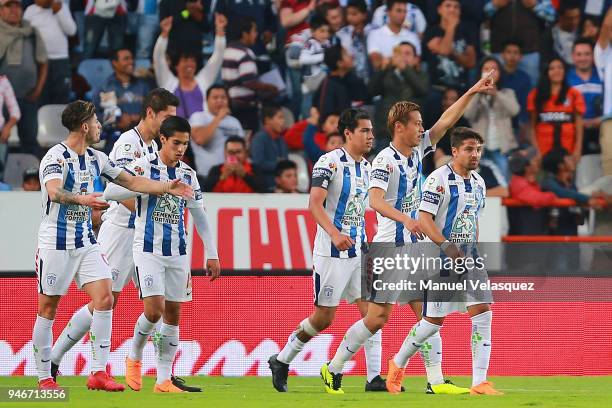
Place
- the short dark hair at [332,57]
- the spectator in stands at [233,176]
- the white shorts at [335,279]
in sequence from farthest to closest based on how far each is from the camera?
the short dark hair at [332,57] < the spectator in stands at [233,176] < the white shorts at [335,279]

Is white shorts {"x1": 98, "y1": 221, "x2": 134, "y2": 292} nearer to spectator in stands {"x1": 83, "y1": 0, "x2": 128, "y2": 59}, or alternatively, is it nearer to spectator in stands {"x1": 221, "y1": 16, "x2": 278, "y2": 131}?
spectator in stands {"x1": 221, "y1": 16, "x2": 278, "y2": 131}

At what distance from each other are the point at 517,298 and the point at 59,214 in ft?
17.7

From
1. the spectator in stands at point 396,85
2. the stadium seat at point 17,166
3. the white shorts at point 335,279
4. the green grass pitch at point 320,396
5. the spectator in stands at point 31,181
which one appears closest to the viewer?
the green grass pitch at point 320,396

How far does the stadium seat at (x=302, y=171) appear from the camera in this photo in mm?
16156

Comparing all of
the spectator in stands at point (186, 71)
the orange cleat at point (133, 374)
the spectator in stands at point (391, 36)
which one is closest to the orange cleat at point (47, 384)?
the orange cleat at point (133, 374)

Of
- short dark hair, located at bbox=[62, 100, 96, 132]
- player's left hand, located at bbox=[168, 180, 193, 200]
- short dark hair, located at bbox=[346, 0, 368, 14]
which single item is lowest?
player's left hand, located at bbox=[168, 180, 193, 200]

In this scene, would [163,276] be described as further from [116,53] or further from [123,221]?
[116,53]

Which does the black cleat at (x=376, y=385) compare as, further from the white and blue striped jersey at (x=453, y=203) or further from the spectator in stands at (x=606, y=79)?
the spectator in stands at (x=606, y=79)

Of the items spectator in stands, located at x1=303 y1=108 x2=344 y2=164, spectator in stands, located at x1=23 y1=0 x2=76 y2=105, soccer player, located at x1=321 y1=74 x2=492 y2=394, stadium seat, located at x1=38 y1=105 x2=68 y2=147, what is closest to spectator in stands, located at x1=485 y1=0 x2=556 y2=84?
spectator in stands, located at x1=303 y1=108 x2=344 y2=164

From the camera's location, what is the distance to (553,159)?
16625mm

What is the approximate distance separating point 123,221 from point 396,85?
5969mm

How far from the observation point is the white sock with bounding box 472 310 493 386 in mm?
10289

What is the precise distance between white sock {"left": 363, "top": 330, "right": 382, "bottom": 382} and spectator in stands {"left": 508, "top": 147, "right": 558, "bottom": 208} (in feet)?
17.3

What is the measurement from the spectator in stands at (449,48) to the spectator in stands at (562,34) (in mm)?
1145
